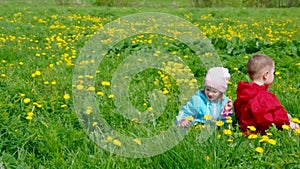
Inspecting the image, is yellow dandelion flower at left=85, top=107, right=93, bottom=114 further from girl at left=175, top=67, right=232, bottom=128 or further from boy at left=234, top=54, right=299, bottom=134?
boy at left=234, top=54, right=299, bottom=134

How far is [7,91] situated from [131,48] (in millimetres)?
3220

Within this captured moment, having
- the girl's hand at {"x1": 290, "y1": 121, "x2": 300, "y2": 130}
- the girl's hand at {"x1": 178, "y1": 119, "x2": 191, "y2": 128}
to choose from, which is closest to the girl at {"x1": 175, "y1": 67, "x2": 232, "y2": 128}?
the girl's hand at {"x1": 178, "y1": 119, "x2": 191, "y2": 128}

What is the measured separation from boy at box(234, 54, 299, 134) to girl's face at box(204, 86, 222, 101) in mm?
201

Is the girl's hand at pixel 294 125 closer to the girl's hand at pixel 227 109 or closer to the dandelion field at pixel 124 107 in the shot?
the dandelion field at pixel 124 107

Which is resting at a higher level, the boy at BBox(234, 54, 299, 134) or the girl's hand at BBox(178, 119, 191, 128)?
the boy at BBox(234, 54, 299, 134)

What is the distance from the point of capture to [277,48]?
7.12 m

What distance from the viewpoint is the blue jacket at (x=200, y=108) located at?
3859 mm

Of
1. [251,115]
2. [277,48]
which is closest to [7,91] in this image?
[251,115]

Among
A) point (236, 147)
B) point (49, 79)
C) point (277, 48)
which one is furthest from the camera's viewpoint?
point (277, 48)

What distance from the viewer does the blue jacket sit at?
152 inches

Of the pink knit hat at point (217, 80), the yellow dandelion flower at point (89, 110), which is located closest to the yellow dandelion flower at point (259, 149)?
the pink knit hat at point (217, 80)

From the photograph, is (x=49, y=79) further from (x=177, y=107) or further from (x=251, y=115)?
(x=251, y=115)

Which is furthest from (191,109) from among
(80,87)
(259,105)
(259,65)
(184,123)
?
(80,87)

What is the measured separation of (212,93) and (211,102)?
0.11 m
